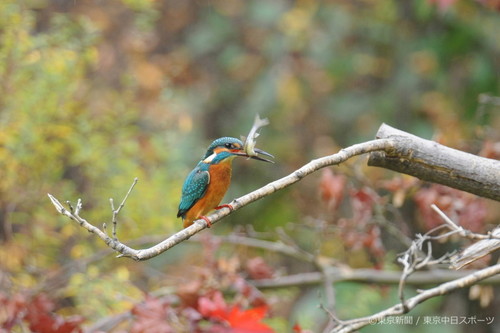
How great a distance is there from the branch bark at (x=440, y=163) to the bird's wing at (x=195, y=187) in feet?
2.49


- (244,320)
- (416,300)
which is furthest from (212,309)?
(416,300)

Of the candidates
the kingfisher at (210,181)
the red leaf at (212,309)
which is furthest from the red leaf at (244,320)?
the kingfisher at (210,181)

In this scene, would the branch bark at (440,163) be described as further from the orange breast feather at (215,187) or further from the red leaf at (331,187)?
the red leaf at (331,187)

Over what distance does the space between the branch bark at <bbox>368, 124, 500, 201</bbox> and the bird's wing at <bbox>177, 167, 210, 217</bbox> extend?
29.8 inches

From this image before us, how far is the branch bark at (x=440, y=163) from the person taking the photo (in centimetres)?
244

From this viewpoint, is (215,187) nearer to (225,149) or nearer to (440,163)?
(225,149)

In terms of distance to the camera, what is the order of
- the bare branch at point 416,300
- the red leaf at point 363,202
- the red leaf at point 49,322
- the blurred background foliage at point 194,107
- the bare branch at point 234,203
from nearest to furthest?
the bare branch at point 234,203 → the bare branch at point 416,300 → the red leaf at point 49,322 → the red leaf at point 363,202 → the blurred background foliage at point 194,107

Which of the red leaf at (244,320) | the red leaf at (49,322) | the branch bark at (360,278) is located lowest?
the red leaf at (49,322)

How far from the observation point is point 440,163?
2.45 m

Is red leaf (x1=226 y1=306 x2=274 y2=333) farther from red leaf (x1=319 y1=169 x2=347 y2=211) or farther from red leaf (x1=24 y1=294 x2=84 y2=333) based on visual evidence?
red leaf (x1=319 y1=169 x2=347 y2=211)

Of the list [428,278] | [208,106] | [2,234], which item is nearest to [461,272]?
[428,278]

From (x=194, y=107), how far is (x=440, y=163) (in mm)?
5168

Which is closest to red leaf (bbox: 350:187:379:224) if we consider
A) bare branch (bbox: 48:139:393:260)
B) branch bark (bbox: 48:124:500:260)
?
branch bark (bbox: 48:124:500:260)

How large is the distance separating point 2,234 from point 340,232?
6.37 feet
